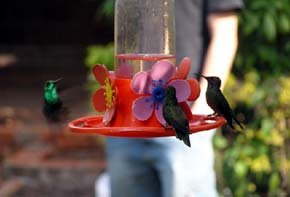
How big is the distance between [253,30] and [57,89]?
2.94m

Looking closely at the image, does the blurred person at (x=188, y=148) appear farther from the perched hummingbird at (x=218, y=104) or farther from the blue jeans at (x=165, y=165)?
the perched hummingbird at (x=218, y=104)

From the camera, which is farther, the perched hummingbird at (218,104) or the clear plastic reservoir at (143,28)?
the clear plastic reservoir at (143,28)

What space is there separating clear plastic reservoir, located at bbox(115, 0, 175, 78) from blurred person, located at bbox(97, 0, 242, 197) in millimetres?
534

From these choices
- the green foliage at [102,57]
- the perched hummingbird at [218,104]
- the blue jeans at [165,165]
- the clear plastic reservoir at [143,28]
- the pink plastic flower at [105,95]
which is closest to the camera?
the perched hummingbird at [218,104]

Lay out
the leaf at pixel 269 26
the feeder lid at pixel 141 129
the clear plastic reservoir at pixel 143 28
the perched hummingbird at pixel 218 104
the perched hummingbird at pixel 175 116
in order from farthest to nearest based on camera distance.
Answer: the leaf at pixel 269 26 → the clear plastic reservoir at pixel 143 28 → the perched hummingbird at pixel 218 104 → the feeder lid at pixel 141 129 → the perched hummingbird at pixel 175 116

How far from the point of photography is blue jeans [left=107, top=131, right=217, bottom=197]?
3.44m

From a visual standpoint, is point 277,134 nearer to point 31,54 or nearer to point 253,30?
point 253,30

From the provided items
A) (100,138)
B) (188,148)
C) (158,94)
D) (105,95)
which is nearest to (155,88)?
(158,94)

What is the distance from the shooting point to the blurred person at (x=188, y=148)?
3447mm

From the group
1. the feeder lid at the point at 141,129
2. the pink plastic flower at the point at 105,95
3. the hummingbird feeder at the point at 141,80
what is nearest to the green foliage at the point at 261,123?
the hummingbird feeder at the point at 141,80

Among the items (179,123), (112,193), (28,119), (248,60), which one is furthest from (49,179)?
(179,123)

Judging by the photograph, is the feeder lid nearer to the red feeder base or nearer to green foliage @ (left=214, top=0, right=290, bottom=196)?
the red feeder base

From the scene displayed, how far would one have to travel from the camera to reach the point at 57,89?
2.78 meters

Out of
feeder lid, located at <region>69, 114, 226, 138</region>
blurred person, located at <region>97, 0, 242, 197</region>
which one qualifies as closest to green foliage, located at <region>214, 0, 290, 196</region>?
blurred person, located at <region>97, 0, 242, 197</region>
